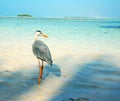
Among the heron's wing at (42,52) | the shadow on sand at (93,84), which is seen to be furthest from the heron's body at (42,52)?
the shadow on sand at (93,84)

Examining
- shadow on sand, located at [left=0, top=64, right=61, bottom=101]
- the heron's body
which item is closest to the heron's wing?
the heron's body

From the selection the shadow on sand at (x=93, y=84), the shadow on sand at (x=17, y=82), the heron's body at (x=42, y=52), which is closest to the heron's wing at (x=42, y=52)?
the heron's body at (x=42, y=52)

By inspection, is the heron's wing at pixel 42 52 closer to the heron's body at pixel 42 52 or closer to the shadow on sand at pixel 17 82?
the heron's body at pixel 42 52

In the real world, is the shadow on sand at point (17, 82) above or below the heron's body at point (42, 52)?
below

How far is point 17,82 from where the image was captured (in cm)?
787

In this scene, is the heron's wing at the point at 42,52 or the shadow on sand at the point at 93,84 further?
the heron's wing at the point at 42,52

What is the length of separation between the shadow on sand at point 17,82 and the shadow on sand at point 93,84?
827 mm

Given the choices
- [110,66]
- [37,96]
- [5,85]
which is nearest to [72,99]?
[37,96]

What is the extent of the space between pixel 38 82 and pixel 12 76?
973 millimetres

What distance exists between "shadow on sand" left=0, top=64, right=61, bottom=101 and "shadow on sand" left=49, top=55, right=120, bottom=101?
2.71 feet

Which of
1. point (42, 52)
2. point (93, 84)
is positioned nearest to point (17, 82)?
point (42, 52)

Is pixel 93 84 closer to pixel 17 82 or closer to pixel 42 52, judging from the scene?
pixel 42 52

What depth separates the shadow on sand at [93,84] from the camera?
676cm

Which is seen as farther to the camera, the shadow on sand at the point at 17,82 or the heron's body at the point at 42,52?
the heron's body at the point at 42,52
